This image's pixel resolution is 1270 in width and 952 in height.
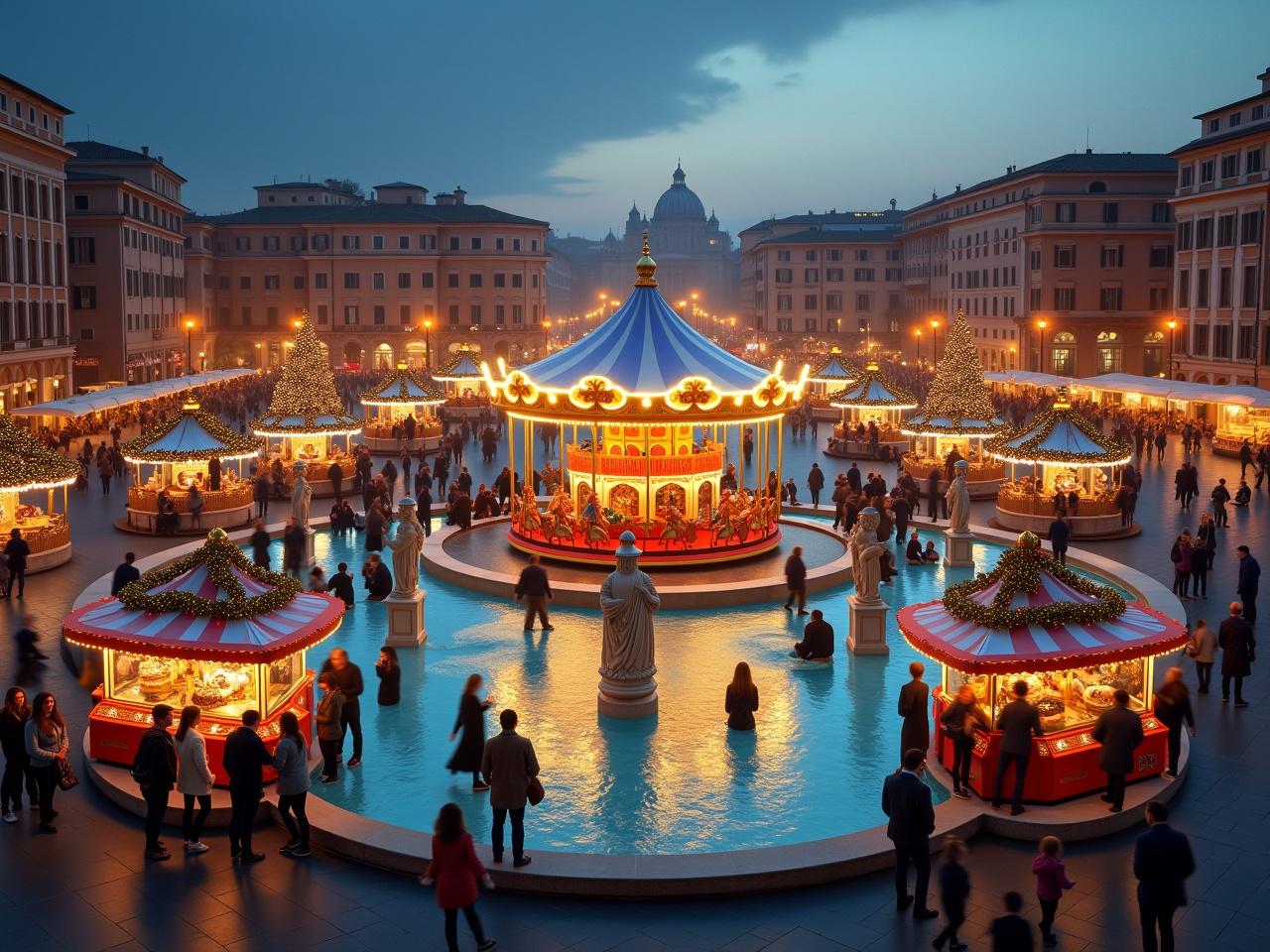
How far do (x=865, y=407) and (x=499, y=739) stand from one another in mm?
35829

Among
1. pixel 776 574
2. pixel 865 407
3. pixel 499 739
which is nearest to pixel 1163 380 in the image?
pixel 865 407

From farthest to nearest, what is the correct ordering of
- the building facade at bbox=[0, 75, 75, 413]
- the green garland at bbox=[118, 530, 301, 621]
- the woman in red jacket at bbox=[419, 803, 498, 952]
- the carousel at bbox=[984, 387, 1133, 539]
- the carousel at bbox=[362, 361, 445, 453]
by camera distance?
1. the building facade at bbox=[0, 75, 75, 413]
2. the carousel at bbox=[362, 361, 445, 453]
3. the carousel at bbox=[984, 387, 1133, 539]
4. the green garland at bbox=[118, 530, 301, 621]
5. the woman in red jacket at bbox=[419, 803, 498, 952]

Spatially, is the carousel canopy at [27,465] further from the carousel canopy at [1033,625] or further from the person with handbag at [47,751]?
the carousel canopy at [1033,625]

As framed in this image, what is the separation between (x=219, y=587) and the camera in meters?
12.7

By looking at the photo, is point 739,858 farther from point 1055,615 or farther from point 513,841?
point 1055,615

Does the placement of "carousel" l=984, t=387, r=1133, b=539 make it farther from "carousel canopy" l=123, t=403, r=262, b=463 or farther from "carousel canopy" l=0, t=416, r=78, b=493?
"carousel canopy" l=0, t=416, r=78, b=493

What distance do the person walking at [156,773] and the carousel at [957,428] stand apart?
83.0 ft

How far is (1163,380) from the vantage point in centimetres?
4941

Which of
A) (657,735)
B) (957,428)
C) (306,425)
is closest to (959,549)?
(657,735)

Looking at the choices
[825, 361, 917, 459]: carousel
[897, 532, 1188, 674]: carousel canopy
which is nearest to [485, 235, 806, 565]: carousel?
[897, 532, 1188, 674]: carousel canopy

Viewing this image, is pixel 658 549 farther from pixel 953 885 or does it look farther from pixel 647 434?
pixel 953 885

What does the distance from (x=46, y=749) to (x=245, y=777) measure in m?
2.08

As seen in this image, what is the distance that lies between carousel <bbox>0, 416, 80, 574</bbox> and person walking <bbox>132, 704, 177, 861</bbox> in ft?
43.9

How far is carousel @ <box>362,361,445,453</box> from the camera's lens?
1677 inches
